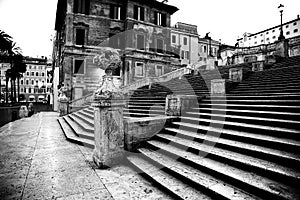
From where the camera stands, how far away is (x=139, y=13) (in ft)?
85.0

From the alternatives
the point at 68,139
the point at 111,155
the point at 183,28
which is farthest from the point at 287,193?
the point at 183,28

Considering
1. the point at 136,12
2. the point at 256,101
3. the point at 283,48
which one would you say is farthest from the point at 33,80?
the point at 256,101

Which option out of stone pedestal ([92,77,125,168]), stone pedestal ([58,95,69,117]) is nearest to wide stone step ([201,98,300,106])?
stone pedestal ([92,77,125,168])

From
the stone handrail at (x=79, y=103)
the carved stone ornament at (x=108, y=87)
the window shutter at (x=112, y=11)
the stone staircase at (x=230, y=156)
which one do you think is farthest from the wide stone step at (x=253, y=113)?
the window shutter at (x=112, y=11)

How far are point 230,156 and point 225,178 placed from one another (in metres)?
0.58

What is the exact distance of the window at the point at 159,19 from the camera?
2784 centimetres

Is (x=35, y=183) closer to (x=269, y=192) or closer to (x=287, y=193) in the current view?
(x=269, y=192)

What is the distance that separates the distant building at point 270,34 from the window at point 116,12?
177 ft

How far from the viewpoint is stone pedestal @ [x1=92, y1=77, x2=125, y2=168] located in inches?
176

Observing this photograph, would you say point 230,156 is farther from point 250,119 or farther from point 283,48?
point 283,48

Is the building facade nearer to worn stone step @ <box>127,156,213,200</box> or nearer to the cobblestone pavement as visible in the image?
the cobblestone pavement

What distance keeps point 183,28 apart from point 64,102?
1592 inches

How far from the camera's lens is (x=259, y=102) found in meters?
5.96

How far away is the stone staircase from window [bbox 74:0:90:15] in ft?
76.2
